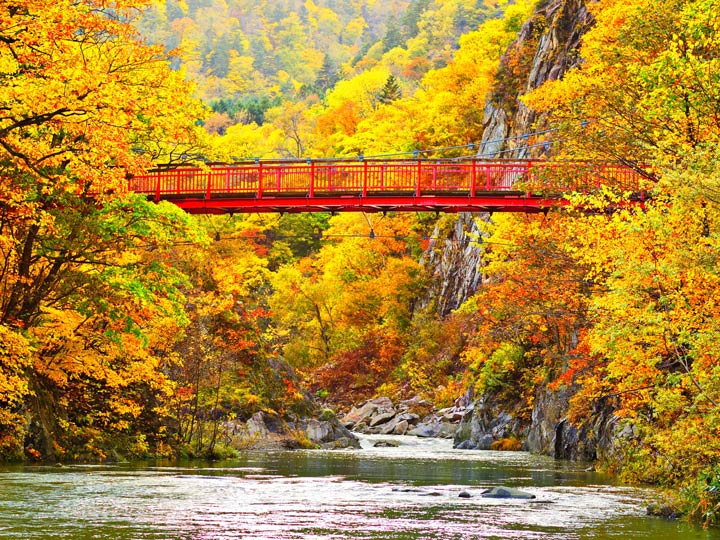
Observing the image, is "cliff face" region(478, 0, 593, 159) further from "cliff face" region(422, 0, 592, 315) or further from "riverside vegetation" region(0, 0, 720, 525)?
"riverside vegetation" region(0, 0, 720, 525)

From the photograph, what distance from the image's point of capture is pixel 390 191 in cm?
3416

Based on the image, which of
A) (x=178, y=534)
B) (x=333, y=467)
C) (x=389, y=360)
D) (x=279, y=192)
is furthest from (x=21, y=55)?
(x=389, y=360)

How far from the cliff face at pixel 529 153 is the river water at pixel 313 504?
18.1ft

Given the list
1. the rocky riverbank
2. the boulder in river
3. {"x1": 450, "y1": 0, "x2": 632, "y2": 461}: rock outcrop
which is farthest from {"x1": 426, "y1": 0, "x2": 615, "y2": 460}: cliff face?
the boulder in river

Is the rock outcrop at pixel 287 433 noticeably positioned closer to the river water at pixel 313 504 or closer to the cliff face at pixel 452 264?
the river water at pixel 313 504

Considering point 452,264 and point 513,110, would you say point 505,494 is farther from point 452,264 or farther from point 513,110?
point 452,264

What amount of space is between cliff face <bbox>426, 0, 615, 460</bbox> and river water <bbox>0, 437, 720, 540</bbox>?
5.53 meters

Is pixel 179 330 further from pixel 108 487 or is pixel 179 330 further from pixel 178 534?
pixel 178 534

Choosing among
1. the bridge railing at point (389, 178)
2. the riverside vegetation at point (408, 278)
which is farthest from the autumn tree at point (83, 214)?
the bridge railing at point (389, 178)

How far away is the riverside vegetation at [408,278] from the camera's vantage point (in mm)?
15195

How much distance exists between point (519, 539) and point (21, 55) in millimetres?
9483

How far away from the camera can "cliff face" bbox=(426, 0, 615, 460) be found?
32.1 m

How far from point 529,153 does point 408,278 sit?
57.1 ft

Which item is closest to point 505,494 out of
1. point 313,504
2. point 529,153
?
point 313,504
